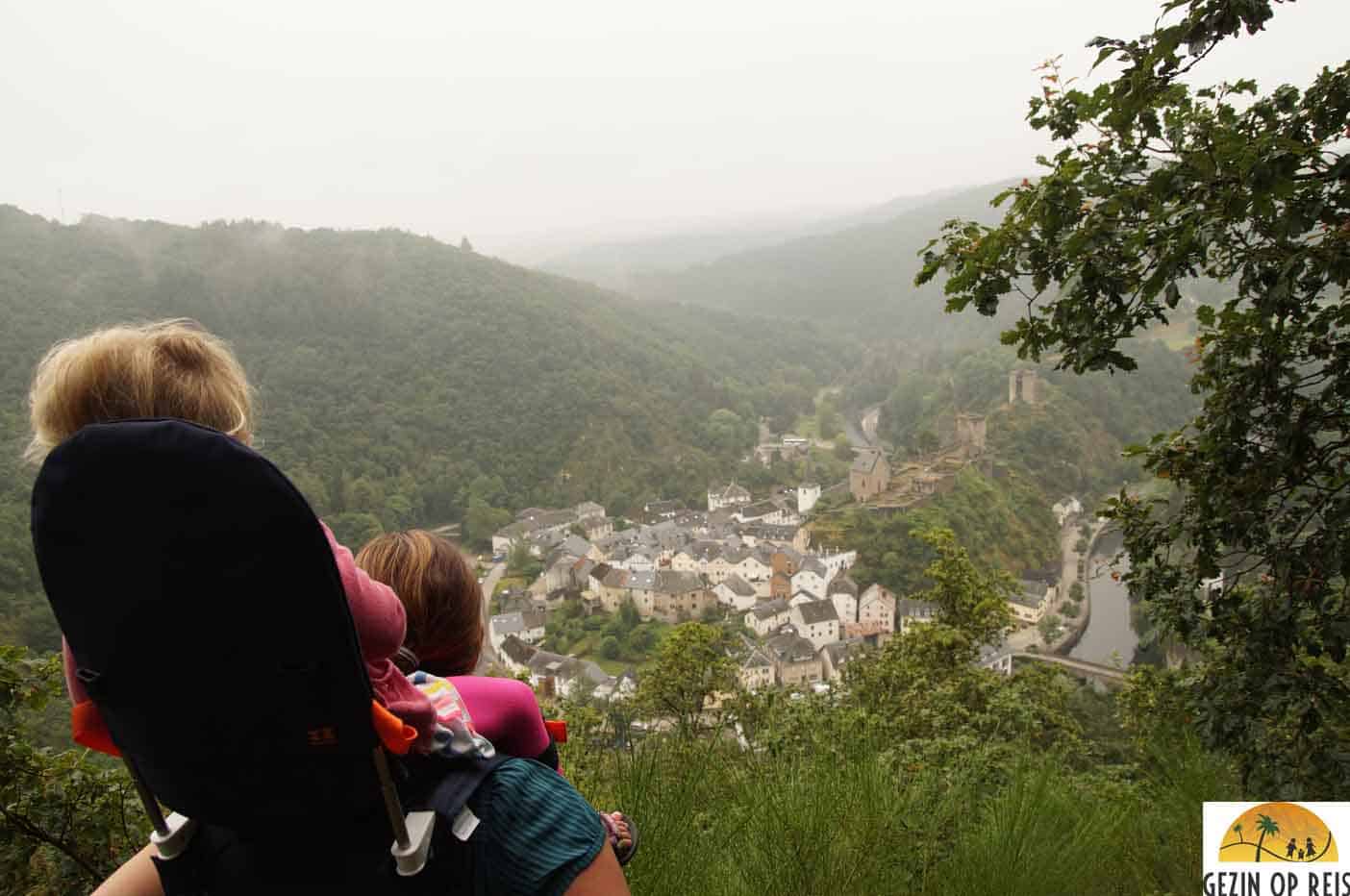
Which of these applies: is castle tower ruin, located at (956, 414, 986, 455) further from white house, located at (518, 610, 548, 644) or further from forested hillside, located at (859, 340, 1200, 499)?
white house, located at (518, 610, 548, 644)

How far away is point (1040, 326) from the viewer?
2904 millimetres

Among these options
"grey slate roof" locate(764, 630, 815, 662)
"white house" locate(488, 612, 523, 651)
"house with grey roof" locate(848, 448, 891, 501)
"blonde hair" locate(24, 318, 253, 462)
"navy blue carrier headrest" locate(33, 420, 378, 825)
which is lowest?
"grey slate roof" locate(764, 630, 815, 662)

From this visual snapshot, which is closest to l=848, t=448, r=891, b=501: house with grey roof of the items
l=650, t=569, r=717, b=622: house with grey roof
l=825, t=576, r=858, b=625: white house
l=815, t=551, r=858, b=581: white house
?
l=815, t=551, r=858, b=581: white house

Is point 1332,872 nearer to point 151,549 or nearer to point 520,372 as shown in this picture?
point 151,549

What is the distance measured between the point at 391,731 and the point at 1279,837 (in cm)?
285

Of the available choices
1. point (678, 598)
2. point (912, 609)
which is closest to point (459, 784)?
point (912, 609)

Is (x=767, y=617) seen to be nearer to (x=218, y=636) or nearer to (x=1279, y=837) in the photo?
(x=1279, y=837)

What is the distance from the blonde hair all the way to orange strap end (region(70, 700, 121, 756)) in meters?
0.31

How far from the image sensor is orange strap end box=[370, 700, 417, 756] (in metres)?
0.85

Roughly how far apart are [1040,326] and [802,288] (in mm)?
125162

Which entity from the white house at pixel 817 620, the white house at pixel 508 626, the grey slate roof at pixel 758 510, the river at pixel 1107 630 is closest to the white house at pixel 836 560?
the white house at pixel 817 620

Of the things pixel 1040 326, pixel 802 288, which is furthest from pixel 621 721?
pixel 802 288

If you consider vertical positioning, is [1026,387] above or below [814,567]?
above

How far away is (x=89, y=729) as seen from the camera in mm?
953
